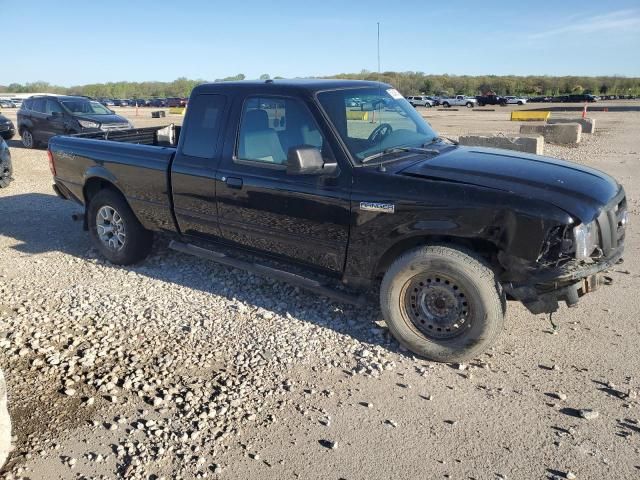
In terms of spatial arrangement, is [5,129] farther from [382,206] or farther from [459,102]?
[459,102]

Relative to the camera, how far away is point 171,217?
17.6 feet

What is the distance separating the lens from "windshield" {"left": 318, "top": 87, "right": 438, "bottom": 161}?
4.27 m

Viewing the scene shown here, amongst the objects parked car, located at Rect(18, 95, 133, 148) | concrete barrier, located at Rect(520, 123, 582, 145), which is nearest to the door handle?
parked car, located at Rect(18, 95, 133, 148)

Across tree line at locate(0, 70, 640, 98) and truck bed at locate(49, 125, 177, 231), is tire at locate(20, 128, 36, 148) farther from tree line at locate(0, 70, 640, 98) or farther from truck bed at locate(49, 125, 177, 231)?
tree line at locate(0, 70, 640, 98)

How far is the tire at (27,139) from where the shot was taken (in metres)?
16.1

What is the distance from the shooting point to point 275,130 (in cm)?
455

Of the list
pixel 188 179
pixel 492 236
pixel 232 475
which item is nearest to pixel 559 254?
pixel 492 236

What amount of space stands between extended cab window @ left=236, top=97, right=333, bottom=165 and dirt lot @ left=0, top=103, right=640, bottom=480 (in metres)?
1.39

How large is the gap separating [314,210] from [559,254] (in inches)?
70.9

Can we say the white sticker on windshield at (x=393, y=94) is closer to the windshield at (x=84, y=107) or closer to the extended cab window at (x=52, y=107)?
the windshield at (x=84, y=107)

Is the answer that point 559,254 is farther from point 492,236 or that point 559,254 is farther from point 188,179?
point 188,179

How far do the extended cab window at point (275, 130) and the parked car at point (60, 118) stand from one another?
38.6 ft

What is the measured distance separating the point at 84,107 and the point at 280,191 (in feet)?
45.3

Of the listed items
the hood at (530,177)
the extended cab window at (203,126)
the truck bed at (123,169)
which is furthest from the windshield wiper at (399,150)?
the truck bed at (123,169)
